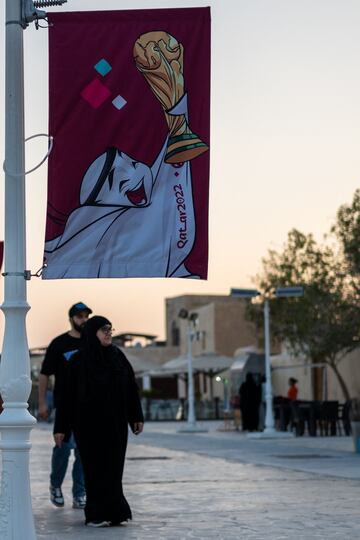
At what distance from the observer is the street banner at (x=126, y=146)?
885cm

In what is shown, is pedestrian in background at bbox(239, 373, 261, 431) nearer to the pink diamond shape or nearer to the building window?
the pink diamond shape

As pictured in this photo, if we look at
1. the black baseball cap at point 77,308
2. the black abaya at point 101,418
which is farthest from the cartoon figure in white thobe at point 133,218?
the black baseball cap at point 77,308

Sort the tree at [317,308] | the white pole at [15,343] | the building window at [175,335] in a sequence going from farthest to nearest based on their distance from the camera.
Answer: the building window at [175,335]
the tree at [317,308]
the white pole at [15,343]

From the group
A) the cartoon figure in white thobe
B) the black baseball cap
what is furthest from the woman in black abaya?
the cartoon figure in white thobe

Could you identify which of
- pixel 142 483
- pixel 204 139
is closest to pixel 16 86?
pixel 204 139

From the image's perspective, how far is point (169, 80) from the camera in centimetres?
900

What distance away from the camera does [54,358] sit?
1281 cm

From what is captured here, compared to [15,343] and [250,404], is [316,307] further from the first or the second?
[15,343]

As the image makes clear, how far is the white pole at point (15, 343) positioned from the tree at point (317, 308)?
37383mm

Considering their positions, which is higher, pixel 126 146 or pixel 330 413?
pixel 126 146

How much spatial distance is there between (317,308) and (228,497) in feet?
112

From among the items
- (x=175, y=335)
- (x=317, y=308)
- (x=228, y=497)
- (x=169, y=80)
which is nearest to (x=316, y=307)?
(x=317, y=308)

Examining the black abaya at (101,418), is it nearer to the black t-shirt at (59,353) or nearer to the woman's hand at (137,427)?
the woman's hand at (137,427)

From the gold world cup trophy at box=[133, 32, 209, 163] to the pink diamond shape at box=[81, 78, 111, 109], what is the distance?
0.29m
